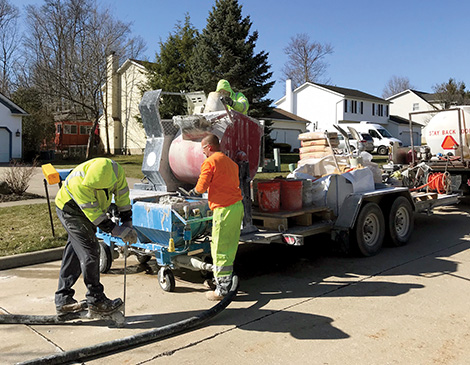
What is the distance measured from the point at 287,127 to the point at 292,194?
37.3 meters

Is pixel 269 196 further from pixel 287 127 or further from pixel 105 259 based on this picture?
pixel 287 127

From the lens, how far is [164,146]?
6473 millimetres

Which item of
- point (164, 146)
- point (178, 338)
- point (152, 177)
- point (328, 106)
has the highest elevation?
point (328, 106)

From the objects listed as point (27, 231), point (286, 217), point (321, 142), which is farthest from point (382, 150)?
point (286, 217)

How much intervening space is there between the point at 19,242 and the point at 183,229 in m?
3.86

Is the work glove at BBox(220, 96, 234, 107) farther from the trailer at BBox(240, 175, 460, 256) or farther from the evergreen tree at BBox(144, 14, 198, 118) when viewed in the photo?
the evergreen tree at BBox(144, 14, 198, 118)

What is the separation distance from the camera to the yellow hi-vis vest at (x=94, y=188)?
4.25 m

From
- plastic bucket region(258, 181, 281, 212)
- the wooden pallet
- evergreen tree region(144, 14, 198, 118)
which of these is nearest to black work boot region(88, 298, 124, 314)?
the wooden pallet

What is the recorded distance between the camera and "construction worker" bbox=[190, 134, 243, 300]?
16.5 ft

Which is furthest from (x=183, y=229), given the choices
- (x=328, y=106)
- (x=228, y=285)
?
(x=328, y=106)

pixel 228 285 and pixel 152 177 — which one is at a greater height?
pixel 152 177

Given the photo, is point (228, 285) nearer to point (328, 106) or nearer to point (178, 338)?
point (178, 338)

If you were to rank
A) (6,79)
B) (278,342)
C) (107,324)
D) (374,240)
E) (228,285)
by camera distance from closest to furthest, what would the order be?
1. (278,342)
2. (107,324)
3. (228,285)
4. (374,240)
5. (6,79)

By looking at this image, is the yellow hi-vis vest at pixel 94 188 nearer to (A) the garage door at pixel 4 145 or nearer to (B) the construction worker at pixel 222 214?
(B) the construction worker at pixel 222 214
